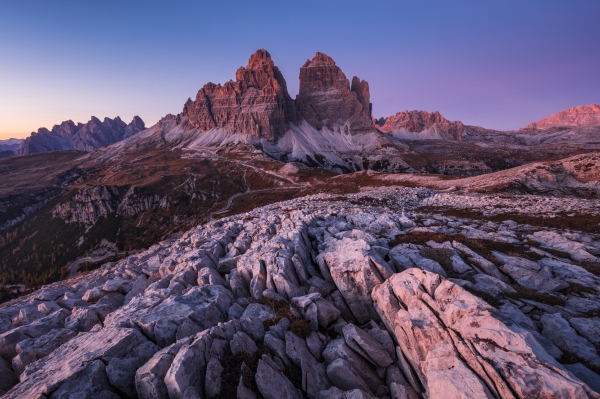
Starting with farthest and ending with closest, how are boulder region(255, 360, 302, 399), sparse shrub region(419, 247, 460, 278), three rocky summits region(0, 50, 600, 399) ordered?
1. sparse shrub region(419, 247, 460, 278)
2. boulder region(255, 360, 302, 399)
3. three rocky summits region(0, 50, 600, 399)

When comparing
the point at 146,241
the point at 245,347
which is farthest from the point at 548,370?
the point at 146,241

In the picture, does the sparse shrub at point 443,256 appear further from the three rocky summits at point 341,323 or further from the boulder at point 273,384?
the boulder at point 273,384

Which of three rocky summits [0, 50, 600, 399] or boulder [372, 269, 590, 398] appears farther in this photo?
three rocky summits [0, 50, 600, 399]

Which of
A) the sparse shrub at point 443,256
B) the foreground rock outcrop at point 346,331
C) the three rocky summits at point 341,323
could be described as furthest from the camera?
the sparse shrub at point 443,256

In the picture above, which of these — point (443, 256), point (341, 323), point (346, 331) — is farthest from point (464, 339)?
point (443, 256)

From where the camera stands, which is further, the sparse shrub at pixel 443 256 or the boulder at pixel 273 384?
the sparse shrub at pixel 443 256

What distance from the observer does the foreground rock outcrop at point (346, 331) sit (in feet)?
34.7

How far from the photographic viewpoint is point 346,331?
1433cm

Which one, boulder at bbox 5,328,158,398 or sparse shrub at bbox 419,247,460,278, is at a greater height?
sparse shrub at bbox 419,247,460,278

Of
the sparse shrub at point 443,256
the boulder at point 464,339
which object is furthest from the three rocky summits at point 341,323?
the sparse shrub at point 443,256

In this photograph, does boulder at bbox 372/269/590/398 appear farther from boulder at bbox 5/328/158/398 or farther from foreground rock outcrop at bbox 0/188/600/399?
boulder at bbox 5/328/158/398

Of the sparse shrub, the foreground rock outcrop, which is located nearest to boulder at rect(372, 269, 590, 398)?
the foreground rock outcrop

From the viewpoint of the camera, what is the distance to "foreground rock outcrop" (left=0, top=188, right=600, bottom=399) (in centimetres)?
1059

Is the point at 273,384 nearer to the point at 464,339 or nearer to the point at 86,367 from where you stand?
the point at 464,339
